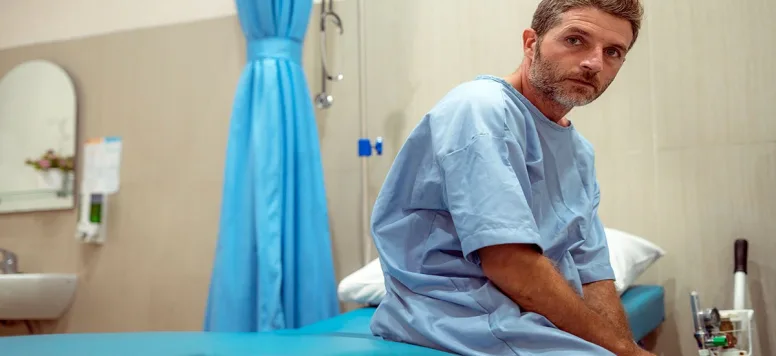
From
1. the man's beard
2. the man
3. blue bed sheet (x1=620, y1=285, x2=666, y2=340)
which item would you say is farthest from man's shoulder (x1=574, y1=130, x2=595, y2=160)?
blue bed sheet (x1=620, y1=285, x2=666, y2=340)

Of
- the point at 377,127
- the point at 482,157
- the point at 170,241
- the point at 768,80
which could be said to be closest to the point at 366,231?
the point at 377,127

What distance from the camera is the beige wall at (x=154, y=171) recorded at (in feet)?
9.10

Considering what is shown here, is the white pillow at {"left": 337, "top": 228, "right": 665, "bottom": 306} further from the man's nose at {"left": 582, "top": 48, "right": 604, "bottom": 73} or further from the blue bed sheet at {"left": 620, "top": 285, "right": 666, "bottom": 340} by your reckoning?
the man's nose at {"left": 582, "top": 48, "right": 604, "bottom": 73}

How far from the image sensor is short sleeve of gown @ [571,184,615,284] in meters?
1.31

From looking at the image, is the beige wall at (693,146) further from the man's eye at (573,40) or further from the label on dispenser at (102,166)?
the label on dispenser at (102,166)

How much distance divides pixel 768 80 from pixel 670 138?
0.30 m

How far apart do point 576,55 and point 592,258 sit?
1.26 feet

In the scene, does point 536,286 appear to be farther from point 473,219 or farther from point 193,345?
point 193,345

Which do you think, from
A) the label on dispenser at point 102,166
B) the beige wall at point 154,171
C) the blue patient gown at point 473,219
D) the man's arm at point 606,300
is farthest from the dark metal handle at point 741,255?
the label on dispenser at point 102,166

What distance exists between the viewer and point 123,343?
93 cm

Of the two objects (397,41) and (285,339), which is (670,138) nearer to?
(397,41)

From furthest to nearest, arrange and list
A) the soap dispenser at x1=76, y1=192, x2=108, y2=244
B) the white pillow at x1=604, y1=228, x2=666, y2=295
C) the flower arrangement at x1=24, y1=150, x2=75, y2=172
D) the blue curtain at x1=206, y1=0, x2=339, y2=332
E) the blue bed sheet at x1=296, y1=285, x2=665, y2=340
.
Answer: the flower arrangement at x1=24, y1=150, x2=75, y2=172
the soap dispenser at x1=76, y1=192, x2=108, y2=244
the blue curtain at x1=206, y1=0, x2=339, y2=332
the white pillow at x1=604, y1=228, x2=666, y2=295
the blue bed sheet at x1=296, y1=285, x2=665, y2=340

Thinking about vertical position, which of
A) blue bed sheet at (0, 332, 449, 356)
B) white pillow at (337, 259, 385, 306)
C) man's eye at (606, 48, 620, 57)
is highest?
man's eye at (606, 48, 620, 57)

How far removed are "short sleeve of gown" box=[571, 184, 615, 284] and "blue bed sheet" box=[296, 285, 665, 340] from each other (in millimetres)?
359
